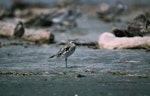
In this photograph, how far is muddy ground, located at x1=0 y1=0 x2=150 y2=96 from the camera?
10836 mm

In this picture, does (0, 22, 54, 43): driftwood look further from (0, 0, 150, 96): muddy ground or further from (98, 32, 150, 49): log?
(98, 32, 150, 49): log

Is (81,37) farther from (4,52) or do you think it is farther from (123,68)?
(123,68)

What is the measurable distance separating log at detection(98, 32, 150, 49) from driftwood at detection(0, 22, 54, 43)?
3.40 metres

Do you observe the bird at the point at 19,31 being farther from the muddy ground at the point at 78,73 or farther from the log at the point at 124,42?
the log at the point at 124,42

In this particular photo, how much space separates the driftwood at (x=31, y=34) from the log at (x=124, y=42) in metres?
3.40

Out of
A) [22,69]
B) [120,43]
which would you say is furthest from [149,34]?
[22,69]

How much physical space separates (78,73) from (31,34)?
9.51m

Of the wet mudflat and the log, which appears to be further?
the log

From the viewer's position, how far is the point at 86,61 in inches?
587

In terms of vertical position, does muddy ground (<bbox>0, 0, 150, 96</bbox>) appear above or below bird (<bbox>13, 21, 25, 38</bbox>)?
below

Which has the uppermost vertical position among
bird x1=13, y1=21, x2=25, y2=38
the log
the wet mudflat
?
bird x1=13, y1=21, x2=25, y2=38

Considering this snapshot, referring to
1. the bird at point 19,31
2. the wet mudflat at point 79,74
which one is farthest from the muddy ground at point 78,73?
the bird at point 19,31

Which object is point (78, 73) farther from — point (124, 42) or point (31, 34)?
point (31, 34)

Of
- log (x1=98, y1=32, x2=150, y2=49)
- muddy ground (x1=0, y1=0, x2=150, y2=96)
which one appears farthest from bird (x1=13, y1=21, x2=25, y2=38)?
log (x1=98, y1=32, x2=150, y2=49)
